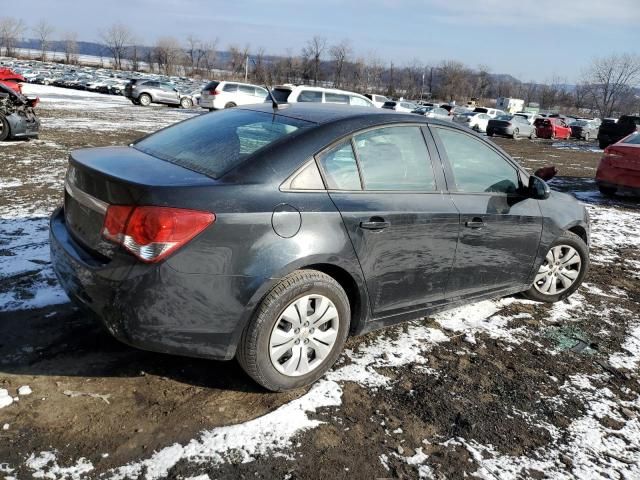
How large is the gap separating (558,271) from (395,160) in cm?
221

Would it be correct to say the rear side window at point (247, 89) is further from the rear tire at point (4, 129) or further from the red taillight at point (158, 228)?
the red taillight at point (158, 228)

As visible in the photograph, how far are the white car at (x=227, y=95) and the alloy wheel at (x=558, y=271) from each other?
22.4 m

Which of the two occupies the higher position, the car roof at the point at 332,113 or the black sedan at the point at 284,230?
the car roof at the point at 332,113

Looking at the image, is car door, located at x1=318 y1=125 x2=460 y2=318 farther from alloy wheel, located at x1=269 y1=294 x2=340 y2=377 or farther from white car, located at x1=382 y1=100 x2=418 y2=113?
white car, located at x1=382 y1=100 x2=418 y2=113

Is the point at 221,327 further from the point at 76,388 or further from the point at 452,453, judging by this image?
the point at 452,453

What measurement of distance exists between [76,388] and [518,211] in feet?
10.5

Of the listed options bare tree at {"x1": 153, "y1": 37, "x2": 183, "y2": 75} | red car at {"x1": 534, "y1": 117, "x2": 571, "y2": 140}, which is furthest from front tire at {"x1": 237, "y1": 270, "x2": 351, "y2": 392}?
bare tree at {"x1": 153, "y1": 37, "x2": 183, "y2": 75}

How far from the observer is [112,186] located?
269cm

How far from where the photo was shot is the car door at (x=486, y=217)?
142 inches

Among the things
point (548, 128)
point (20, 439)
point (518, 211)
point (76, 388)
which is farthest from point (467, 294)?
point (548, 128)

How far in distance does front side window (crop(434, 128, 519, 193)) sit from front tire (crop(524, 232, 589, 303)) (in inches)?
37.1

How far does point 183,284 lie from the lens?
101 inches

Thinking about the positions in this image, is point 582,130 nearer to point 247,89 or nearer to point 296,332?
point 247,89

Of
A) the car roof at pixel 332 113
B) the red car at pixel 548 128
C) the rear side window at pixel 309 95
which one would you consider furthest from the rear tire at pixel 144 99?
the car roof at pixel 332 113
